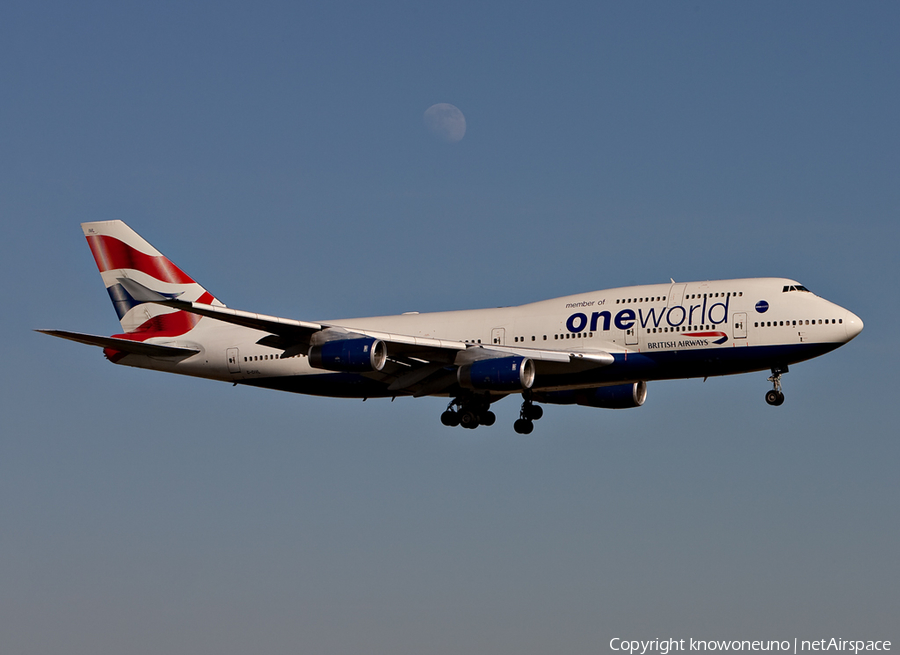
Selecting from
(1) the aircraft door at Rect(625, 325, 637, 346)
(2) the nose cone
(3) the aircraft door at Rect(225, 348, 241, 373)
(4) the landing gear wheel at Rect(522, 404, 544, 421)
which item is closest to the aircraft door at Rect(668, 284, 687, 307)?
(1) the aircraft door at Rect(625, 325, 637, 346)

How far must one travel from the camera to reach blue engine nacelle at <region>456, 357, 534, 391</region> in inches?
1729

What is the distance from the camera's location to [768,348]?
43.9 metres

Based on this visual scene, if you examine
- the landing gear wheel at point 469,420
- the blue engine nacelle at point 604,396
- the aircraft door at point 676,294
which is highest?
the aircraft door at point 676,294

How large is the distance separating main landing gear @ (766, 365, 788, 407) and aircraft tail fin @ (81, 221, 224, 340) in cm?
2566

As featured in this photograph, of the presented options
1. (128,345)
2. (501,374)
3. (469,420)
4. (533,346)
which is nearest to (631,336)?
(533,346)

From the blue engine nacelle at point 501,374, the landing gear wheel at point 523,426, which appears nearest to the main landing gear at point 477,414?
the landing gear wheel at point 523,426

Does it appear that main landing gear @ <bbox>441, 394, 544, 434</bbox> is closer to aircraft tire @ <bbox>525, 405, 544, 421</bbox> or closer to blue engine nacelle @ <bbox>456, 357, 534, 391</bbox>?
aircraft tire @ <bbox>525, 405, 544, 421</bbox>

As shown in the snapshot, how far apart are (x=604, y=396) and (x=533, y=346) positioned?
6497 millimetres

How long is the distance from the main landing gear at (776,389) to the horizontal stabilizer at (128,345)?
985 inches

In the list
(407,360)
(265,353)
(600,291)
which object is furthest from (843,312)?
(265,353)

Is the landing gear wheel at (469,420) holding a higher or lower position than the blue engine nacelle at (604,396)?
lower

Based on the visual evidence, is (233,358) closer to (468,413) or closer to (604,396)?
(468,413)

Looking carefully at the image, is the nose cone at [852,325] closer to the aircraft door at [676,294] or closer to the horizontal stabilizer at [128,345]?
the aircraft door at [676,294]

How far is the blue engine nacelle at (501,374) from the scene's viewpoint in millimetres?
43906
